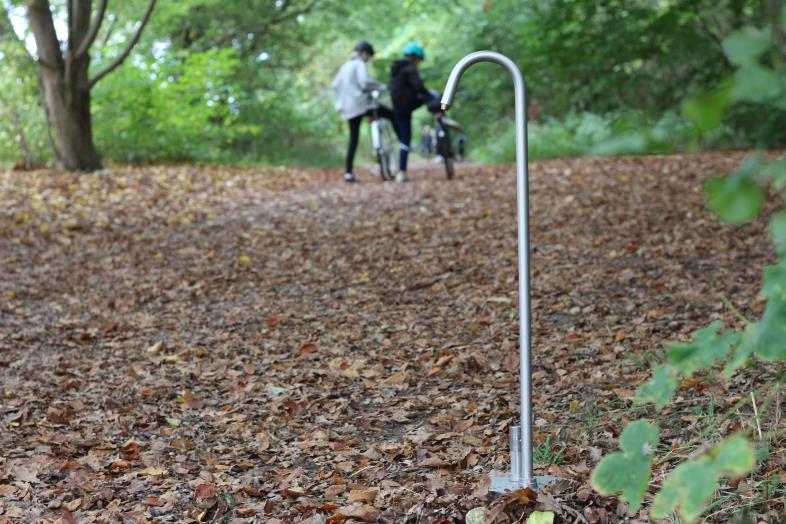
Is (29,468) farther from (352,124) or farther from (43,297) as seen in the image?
(352,124)

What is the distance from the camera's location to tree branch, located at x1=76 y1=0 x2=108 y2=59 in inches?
395

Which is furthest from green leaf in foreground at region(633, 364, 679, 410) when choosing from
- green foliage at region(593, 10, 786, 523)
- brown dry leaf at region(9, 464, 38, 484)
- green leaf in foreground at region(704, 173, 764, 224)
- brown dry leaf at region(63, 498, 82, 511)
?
brown dry leaf at region(9, 464, 38, 484)

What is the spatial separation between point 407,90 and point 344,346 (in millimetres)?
6327

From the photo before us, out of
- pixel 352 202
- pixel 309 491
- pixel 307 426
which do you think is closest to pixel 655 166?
pixel 352 202

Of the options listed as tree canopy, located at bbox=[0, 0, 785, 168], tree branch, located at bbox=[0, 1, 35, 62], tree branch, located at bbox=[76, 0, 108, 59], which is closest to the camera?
tree branch, located at bbox=[76, 0, 108, 59]

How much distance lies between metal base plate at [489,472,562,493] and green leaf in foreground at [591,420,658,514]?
1203 mm

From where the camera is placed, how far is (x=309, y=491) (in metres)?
2.97

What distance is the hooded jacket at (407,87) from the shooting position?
10555mm

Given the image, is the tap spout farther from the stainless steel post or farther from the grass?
the grass

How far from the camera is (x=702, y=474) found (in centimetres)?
119

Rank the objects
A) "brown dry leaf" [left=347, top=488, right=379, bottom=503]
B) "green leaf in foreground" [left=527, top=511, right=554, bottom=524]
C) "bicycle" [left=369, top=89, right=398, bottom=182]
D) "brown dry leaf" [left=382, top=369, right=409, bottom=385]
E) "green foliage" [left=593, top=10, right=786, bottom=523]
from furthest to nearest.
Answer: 1. "bicycle" [left=369, top=89, right=398, bottom=182]
2. "brown dry leaf" [left=382, top=369, right=409, bottom=385]
3. "brown dry leaf" [left=347, top=488, right=379, bottom=503]
4. "green leaf in foreground" [left=527, top=511, right=554, bottom=524]
5. "green foliage" [left=593, top=10, right=786, bottom=523]

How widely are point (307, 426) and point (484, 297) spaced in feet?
6.72

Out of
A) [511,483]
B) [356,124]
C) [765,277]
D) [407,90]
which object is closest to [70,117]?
[356,124]

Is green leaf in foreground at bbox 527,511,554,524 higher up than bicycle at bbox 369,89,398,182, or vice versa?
bicycle at bbox 369,89,398,182
